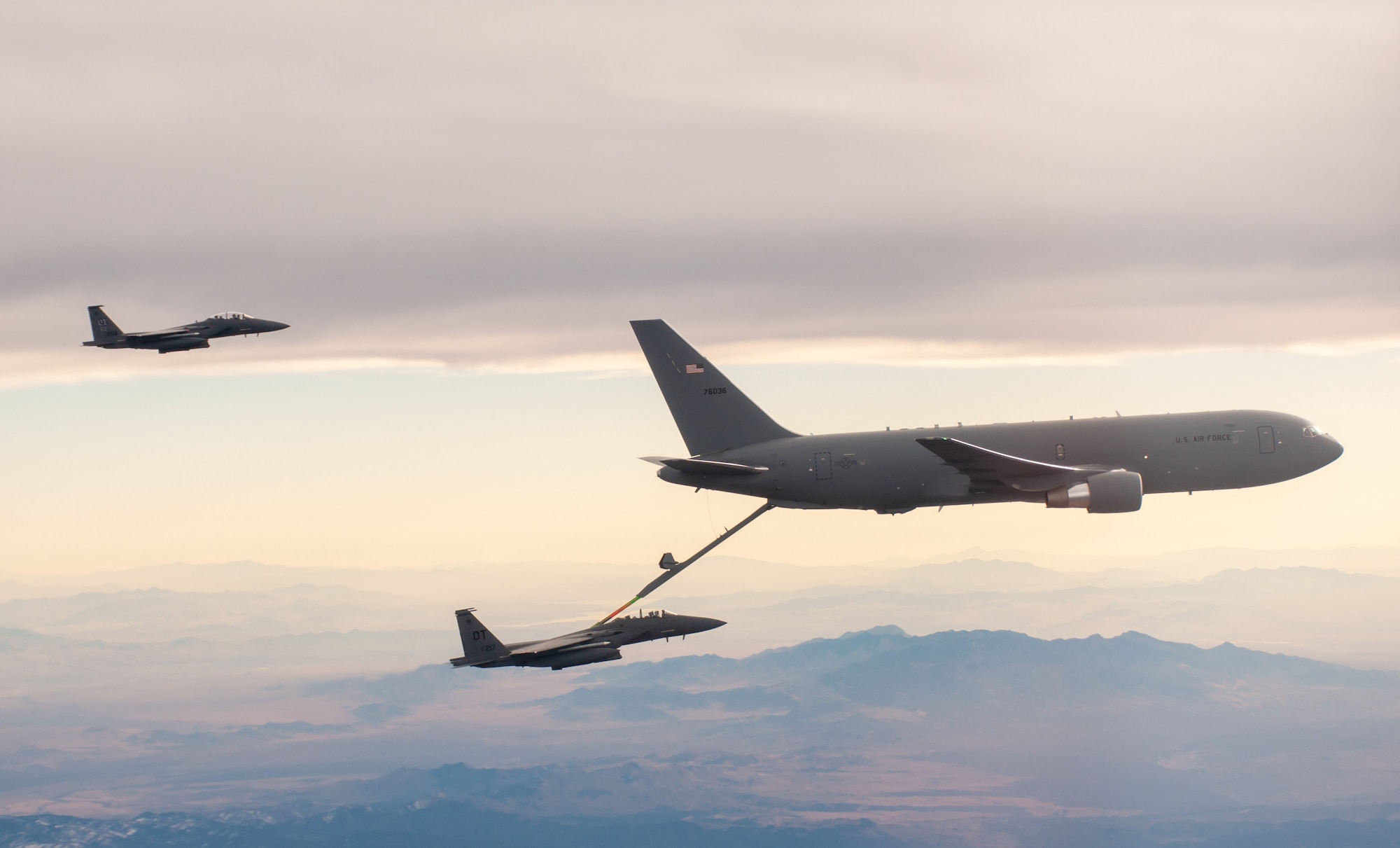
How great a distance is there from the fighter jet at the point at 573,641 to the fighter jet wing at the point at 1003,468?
2772 cm

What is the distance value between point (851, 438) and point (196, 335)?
56.4 metres

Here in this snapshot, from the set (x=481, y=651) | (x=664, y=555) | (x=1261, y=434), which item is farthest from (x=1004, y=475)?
(x=481, y=651)

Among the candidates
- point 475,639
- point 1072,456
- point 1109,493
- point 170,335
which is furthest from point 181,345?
point 1109,493

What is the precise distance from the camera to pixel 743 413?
92188mm

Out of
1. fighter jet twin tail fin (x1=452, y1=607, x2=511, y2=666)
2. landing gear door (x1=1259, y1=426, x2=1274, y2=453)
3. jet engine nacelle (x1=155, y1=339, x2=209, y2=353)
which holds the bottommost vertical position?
fighter jet twin tail fin (x1=452, y1=607, x2=511, y2=666)

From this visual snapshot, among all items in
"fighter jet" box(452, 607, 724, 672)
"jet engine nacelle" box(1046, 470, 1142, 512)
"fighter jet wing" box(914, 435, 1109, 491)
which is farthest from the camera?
"fighter jet" box(452, 607, 724, 672)

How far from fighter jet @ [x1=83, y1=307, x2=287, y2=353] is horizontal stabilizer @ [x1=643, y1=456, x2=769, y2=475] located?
129ft

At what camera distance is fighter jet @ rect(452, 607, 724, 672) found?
97.0 m

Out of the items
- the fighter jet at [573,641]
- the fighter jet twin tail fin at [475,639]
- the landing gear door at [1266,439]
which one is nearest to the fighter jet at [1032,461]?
the landing gear door at [1266,439]

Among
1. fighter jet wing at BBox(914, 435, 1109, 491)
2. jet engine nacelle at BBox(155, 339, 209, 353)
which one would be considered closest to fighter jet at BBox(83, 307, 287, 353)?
jet engine nacelle at BBox(155, 339, 209, 353)

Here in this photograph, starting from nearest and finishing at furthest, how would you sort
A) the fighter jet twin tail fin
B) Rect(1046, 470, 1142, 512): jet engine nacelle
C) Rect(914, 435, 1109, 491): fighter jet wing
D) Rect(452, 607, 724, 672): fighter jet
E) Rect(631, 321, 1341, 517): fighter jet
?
Rect(914, 435, 1109, 491): fighter jet wing → Rect(1046, 470, 1142, 512): jet engine nacelle → Rect(631, 321, 1341, 517): fighter jet → Rect(452, 607, 724, 672): fighter jet → the fighter jet twin tail fin

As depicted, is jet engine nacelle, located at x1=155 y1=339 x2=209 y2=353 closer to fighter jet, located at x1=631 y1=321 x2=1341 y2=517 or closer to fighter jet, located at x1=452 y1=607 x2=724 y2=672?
fighter jet, located at x1=452 y1=607 x2=724 y2=672

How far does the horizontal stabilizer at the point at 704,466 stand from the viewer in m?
86.9

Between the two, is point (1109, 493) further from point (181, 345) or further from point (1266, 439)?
point (181, 345)
